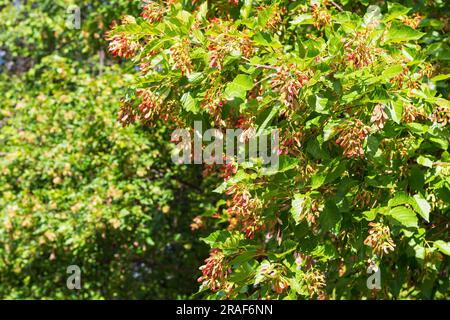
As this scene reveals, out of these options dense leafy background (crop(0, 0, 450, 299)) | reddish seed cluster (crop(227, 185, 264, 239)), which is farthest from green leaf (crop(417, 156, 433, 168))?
reddish seed cluster (crop(227, 185, 264, 239))

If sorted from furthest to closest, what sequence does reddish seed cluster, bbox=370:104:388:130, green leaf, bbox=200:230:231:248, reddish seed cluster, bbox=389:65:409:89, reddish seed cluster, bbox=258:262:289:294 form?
green leaf, bbox=200:230:231:248 → reddish seed cluster, bbox=258:262:289:294 → reddish seed cluster, bbox=389:65:409:89 → reddish seed cluster, bbox=370:104:388:130

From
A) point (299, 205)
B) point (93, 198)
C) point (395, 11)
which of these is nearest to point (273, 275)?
point (299, 205)

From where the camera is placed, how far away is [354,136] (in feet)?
9.34

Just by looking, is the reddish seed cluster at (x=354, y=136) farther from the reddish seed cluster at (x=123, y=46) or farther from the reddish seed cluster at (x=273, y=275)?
the reddish seed cluster at (x=123, y=46)

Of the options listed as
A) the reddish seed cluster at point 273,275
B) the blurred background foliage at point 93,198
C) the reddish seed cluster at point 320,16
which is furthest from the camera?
the blurred background foliage at point 93,198

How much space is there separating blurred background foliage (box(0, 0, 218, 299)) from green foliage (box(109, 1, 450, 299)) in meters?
3.35

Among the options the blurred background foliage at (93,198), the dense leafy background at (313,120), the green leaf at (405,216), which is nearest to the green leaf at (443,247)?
the dense leafy background at (313,120)

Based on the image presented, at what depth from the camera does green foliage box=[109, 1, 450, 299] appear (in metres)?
2.95

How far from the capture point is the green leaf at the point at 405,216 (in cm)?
296

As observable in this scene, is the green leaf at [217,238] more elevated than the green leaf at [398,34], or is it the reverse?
the green leaf at [398,34]

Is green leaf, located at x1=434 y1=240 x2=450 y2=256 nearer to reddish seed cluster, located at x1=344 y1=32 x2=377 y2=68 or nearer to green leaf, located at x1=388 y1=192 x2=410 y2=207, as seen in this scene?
green leaf, located at x1=388 y1=192 x2=410 y2=207

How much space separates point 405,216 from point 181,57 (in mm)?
1189

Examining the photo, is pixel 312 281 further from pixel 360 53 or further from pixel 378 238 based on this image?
pixel 360 53
